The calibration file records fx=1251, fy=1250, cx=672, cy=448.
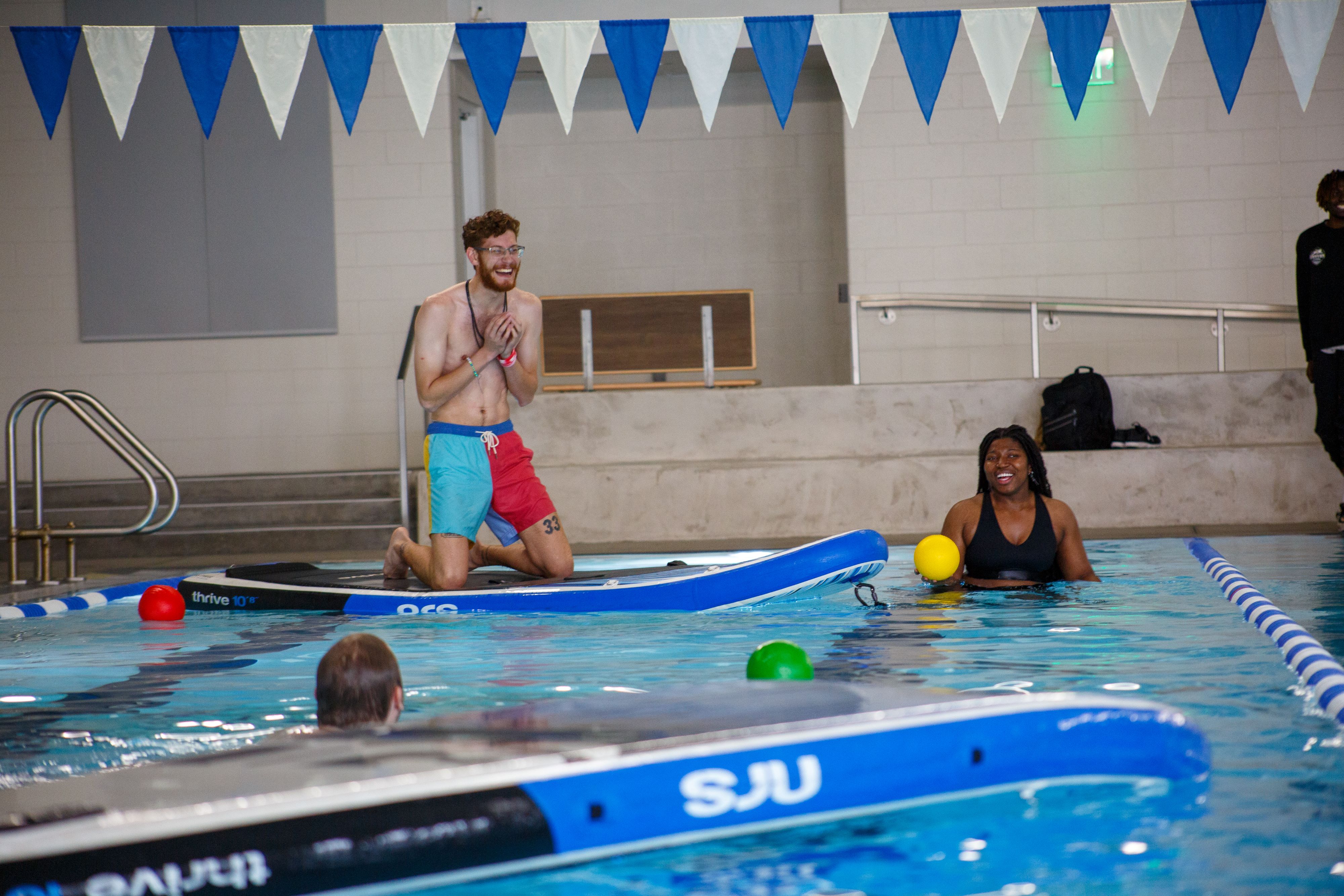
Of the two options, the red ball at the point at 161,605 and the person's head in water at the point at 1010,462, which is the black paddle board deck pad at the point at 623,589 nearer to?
the red ball at the point at 161,605

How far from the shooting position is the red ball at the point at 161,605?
5691 mm

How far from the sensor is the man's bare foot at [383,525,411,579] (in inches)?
229

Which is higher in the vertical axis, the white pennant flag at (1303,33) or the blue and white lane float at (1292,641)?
the white pennant flag at (1303,33)

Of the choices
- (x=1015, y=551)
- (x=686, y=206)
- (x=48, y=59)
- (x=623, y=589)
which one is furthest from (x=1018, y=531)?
(x=686, y=206)

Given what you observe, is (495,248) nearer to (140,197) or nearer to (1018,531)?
(1018,531)

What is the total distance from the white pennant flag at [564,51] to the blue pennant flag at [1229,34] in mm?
3226

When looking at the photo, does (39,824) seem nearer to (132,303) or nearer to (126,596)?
(126,596)

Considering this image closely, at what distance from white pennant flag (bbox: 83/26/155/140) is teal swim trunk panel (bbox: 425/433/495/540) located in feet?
9.54

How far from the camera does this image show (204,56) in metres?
6.72

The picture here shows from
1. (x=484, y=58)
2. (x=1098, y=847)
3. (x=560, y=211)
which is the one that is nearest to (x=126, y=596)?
(x=484, y=58)

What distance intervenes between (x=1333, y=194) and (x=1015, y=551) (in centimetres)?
302

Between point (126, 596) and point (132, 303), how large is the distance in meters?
5.33

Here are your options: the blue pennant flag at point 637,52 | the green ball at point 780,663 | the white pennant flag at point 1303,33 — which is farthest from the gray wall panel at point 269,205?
the green ball at point 780,663

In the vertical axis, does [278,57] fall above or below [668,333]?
above
